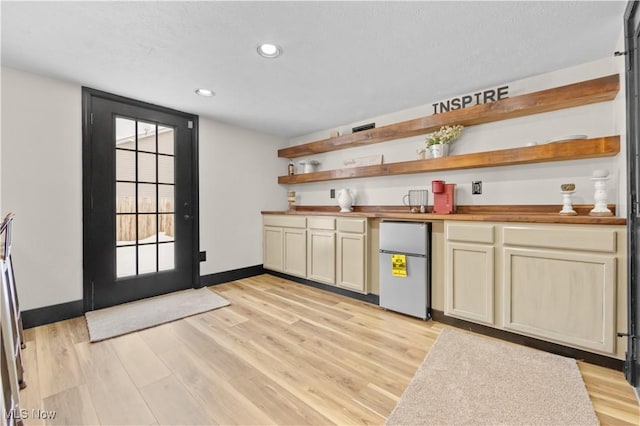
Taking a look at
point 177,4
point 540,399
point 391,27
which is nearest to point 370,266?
point 540,399

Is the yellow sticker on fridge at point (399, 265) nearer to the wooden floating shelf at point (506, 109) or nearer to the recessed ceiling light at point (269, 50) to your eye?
the wooden floating shelf at point (506, 109)

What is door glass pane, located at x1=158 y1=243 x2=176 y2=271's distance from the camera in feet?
10.7

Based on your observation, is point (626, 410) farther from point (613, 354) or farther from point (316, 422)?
point (316, 422)

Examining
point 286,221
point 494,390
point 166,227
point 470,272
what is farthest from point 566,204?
point 166,227

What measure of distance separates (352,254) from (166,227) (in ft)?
7.35

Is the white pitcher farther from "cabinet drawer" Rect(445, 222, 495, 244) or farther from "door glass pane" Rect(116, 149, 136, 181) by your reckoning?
"door glass pane" Rect(116, 149, 136, 181)

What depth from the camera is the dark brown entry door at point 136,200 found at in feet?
9.07

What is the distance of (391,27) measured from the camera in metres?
1.79

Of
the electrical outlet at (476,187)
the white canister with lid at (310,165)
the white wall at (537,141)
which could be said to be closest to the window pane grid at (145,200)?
the white canister with lid at (310,165)

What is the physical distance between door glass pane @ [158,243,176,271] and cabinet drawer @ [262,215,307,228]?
1333mm

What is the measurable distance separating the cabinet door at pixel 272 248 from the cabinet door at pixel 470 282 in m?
2.29

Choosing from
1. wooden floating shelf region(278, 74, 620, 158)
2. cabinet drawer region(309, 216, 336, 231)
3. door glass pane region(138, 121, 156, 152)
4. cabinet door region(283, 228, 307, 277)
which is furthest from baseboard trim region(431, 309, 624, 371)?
door glass pane region(138, 121, 156, 152)

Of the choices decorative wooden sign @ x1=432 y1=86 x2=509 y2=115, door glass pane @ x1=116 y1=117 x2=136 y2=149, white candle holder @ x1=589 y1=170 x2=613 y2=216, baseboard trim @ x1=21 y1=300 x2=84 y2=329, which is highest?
decorative wooden sign @ x1=432 y1=86 x2=509 y2=115

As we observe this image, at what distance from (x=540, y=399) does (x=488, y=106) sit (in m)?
2.27
